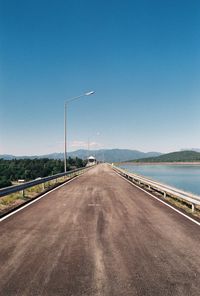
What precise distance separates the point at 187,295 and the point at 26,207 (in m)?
8.76

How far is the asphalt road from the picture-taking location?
4.35 metres

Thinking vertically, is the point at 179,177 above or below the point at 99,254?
below

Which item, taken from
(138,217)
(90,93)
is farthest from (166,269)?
(90,93)

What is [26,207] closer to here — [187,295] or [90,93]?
[187,295]

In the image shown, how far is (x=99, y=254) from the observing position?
19.0 ft

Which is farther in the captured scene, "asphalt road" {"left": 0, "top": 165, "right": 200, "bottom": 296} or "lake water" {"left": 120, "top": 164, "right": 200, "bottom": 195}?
"lake water" {"left": 120, "top": 164, "right": 200, "bottom": 195}

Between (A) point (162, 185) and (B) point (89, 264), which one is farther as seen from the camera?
(A) point (162, 185)

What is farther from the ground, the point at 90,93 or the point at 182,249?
the point at 90,93

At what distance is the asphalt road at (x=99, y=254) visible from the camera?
4.35 m

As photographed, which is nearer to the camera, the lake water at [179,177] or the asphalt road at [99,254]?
the asphalt road at [99,254]

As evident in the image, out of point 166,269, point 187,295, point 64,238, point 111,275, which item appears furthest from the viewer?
point 64,238

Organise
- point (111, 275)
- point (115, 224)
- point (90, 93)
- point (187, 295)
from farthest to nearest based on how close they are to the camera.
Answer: point (90, 93) < point (115, 224) < point (111, 275) < point (187, 295)

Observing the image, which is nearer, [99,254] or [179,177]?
[99,254]

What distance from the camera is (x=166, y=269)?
507 cm
